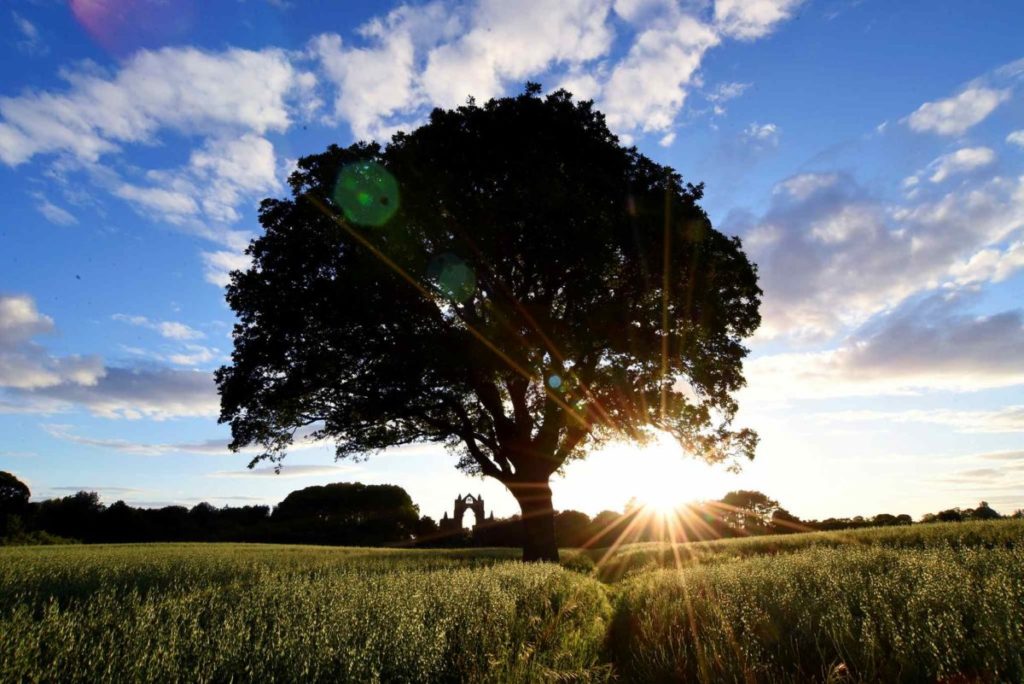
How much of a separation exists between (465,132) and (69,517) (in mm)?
55091

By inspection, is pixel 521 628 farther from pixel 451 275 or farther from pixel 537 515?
pixel 537 515

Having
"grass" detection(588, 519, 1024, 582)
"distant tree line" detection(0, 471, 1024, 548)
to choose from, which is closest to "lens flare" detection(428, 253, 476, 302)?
"grass" detection(588, 519, 1024, 582)

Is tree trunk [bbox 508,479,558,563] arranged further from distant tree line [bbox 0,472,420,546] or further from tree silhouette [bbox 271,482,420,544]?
tree silhouette [bbox 271,482,420,544]

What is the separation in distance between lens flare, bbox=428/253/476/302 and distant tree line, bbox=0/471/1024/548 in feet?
115

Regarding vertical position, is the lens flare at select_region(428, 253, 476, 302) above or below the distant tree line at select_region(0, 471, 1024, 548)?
above

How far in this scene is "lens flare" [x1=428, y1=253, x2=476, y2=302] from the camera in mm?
17625

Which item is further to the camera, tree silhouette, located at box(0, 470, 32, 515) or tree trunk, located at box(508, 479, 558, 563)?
tree silhouette, located at box(0, 470, 32, 515)

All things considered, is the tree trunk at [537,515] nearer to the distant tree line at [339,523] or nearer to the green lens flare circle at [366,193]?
the green lens flare circle at [366,193]

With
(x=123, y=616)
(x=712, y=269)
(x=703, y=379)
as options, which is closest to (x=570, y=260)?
(x=712, y=269)

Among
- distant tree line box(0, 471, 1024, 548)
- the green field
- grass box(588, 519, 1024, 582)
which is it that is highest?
distant tree line box(0, 471, 1024, 548)

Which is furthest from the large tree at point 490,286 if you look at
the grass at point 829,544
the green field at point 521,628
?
the green field at point 521,628

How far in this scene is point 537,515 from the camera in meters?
21.6

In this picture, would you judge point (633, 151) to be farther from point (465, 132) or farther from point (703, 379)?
point (703, 379)

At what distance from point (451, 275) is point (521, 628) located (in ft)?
38.0
